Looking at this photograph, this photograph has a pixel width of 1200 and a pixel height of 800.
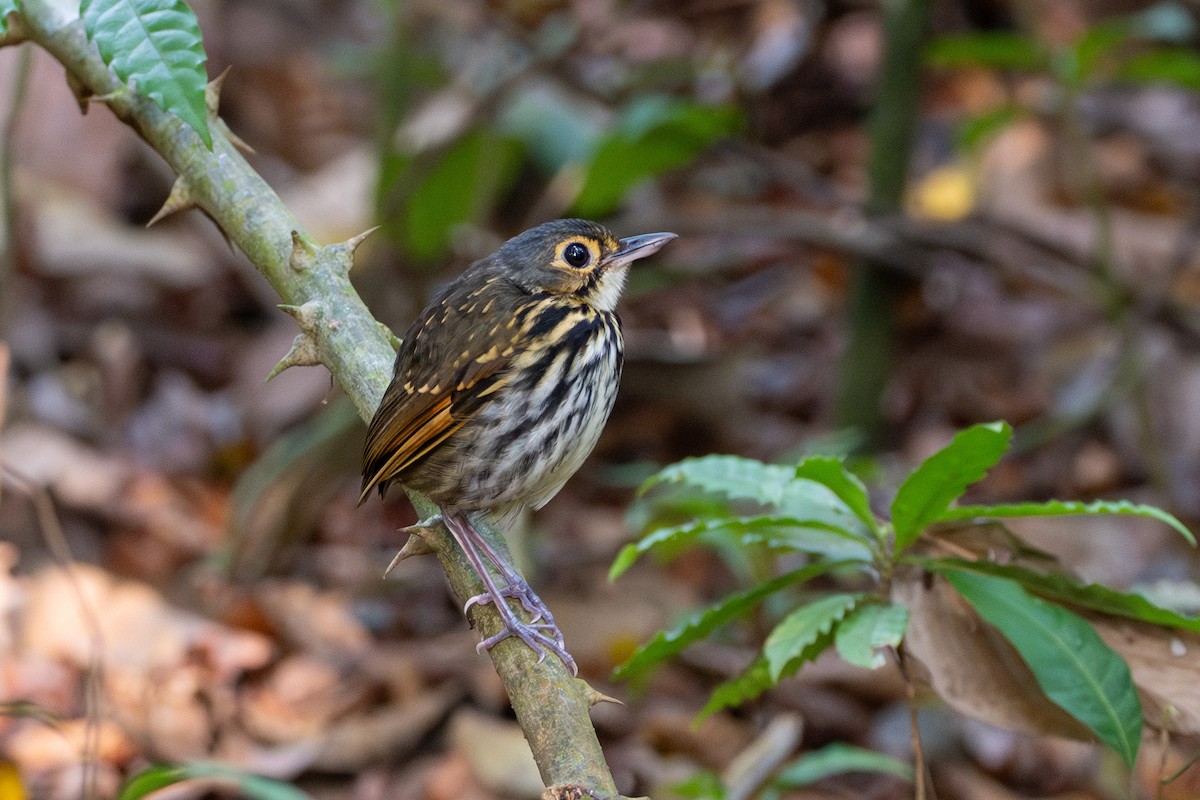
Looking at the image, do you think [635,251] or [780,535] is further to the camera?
[635,251]

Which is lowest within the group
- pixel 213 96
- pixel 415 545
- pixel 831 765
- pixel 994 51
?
pixel 831 765

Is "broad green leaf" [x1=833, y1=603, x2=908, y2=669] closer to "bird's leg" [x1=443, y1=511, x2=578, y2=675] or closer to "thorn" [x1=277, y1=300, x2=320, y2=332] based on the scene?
"bird's leg" [x1=443, y1=511, x2=578, y2=675]

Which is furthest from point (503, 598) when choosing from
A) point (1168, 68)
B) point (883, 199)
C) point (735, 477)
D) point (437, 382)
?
point (883, 199)

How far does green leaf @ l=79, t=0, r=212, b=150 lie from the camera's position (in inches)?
82.4

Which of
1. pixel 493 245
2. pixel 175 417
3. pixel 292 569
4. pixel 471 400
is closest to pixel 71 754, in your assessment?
pixel 292 569

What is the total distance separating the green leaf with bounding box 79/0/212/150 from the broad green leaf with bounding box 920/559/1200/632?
136cm

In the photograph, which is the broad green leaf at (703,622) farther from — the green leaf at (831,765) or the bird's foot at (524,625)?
the green leaf at (831,765)

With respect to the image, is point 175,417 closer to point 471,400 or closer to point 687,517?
point 687,517

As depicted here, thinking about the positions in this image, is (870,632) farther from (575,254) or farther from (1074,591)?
(575,254)

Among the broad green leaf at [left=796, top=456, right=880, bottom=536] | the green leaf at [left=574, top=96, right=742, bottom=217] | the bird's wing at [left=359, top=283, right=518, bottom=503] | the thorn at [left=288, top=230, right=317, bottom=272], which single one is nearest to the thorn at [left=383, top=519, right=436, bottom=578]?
the bird's wing at [left=359, top=283, right=518, bottom=503]

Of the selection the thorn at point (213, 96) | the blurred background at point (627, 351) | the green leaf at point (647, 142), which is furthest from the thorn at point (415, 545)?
the green leaf at point (647, 142)

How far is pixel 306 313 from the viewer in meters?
2.42

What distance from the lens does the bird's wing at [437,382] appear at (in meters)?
2.65

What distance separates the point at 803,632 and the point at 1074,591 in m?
0.45
